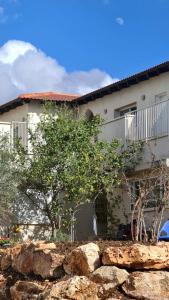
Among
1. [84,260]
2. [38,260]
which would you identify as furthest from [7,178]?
[84,260]

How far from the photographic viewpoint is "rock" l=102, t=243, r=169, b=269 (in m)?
10.4

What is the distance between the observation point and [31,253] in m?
12.6

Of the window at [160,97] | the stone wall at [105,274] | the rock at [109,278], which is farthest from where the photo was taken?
A: the window at [160,97]

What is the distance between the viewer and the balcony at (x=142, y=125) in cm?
2055

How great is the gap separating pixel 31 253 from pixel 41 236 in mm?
11329

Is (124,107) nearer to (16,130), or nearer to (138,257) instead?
(16,130)

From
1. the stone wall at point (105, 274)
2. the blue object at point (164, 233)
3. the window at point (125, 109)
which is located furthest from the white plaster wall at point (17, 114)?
the stone wall at point (105, 274)

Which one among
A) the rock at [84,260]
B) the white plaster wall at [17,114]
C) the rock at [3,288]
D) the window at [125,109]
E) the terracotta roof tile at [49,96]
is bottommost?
the rock at [3,288]

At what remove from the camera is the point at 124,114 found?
24.5 metres

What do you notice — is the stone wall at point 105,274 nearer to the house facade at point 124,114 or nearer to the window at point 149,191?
the window at point 149,191

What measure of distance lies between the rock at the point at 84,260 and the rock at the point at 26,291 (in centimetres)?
71

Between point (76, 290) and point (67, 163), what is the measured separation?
10831 millimetres

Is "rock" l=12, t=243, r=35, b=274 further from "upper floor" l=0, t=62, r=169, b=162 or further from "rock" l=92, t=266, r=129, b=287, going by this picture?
"upper floor" l=0, t=62, r=169, b=162

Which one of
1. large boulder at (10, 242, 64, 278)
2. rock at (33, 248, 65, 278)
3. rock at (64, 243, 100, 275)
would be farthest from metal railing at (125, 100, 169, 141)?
rock at (64, 243, 100, 275)
